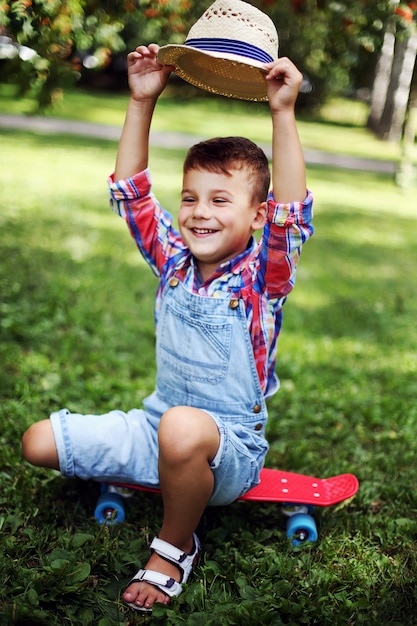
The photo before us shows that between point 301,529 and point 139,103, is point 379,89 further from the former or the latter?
point 301,529

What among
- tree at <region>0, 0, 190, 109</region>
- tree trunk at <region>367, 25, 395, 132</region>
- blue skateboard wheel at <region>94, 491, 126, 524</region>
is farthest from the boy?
tree trunk at <region>367, 25, 395, 132</region>

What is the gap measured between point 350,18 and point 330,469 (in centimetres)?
190

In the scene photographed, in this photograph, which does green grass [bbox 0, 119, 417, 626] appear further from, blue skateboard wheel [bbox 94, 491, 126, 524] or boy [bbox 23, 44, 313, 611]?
boy [bbox 23, 44, 313, 611]

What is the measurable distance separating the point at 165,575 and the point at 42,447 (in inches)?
22.0

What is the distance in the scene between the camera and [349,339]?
427 centimetres

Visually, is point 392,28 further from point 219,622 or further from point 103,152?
point 103,152

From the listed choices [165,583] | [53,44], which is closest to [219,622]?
[165,583]

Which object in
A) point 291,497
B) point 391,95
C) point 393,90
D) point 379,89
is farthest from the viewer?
point 379,89

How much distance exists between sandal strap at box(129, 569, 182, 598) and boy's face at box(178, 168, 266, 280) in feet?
3.10

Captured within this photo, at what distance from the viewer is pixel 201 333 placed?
2193 millimetres

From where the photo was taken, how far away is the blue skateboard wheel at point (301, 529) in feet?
7.57

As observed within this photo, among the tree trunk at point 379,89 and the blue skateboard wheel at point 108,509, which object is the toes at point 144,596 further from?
the tree trunk at point 379,89

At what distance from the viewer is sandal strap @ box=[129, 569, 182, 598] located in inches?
76.5

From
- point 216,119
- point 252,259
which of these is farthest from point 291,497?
point 216,119
